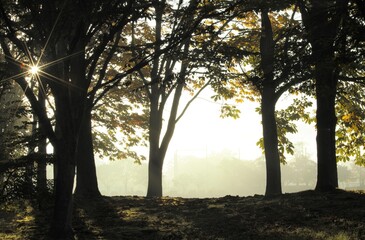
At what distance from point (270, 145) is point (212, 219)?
510 cm

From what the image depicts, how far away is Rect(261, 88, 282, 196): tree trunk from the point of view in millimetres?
13602

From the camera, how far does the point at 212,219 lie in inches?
369

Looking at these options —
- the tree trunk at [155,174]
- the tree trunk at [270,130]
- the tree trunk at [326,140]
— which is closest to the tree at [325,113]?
the tree trunk at [326,140]

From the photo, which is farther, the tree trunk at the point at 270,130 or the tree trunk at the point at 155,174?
the tree trunk at the point at 155,174

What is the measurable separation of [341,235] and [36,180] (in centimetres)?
558

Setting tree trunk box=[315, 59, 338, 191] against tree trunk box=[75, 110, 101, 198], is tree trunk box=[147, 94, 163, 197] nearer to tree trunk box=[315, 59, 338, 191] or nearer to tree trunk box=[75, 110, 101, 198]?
tree trunk box=[75, 110, 101, 198]

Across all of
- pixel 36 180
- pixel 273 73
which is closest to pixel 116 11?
pixel 36 180

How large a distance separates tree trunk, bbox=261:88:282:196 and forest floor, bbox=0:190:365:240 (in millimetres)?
1666

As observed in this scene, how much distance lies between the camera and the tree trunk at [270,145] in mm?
13602

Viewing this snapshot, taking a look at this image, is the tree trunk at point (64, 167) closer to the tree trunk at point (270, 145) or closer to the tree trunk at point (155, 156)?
the tree trunk at point (270, 145)

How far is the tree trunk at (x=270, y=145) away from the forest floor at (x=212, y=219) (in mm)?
1666

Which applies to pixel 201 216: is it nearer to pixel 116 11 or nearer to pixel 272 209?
pixel 272 209

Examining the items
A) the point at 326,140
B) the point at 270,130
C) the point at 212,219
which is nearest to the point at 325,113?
the point at 326,140

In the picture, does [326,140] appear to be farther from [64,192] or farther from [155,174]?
[64,192]
